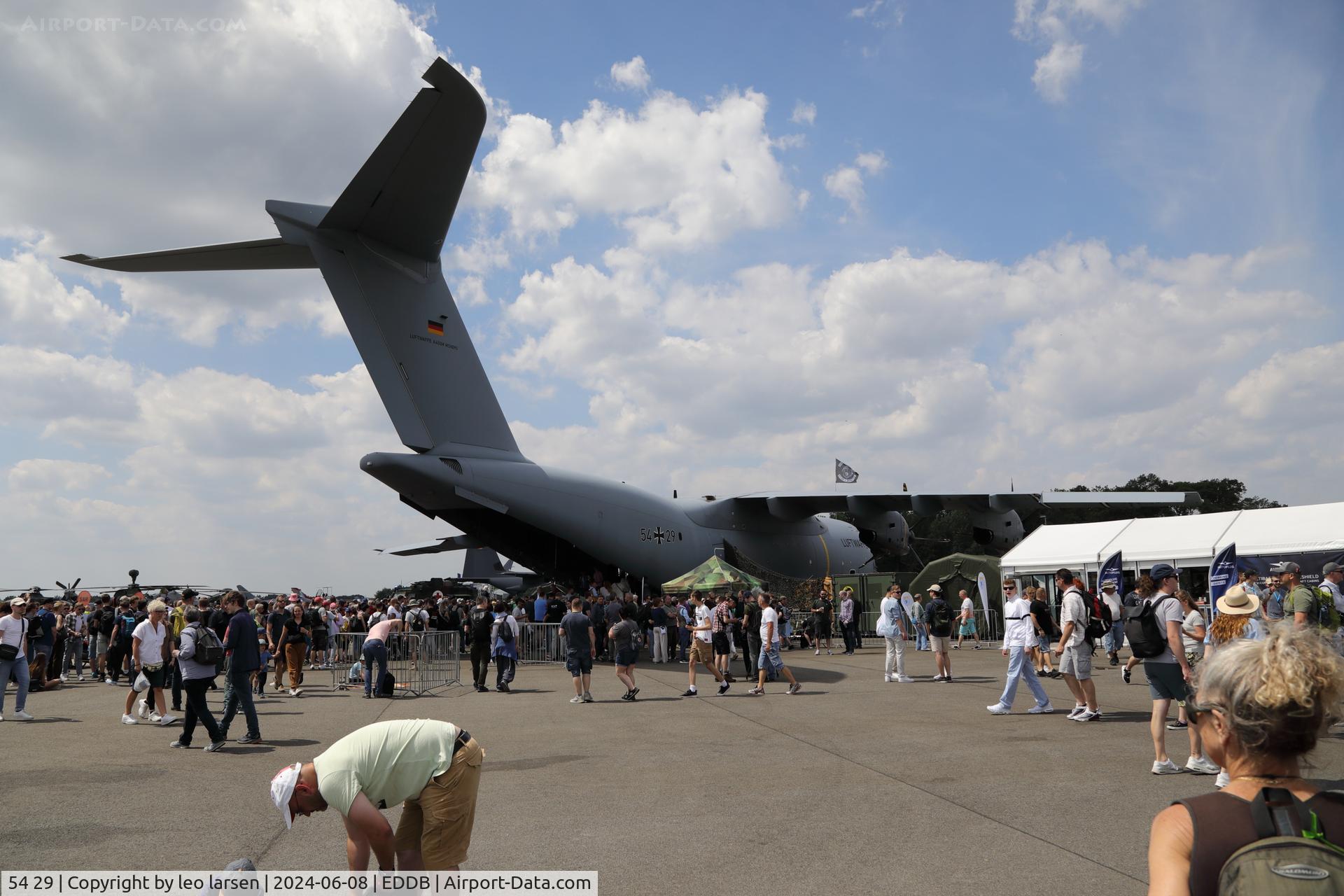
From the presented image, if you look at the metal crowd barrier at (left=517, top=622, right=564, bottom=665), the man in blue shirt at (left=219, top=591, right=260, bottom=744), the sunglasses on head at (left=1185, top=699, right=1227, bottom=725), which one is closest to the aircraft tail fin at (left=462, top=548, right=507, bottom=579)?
the metal crowd barrier at (left=517, top=622, right=564, bottom=665)

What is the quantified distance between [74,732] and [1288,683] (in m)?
12.2

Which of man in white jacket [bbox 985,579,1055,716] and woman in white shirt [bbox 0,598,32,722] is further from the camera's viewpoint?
woman in white shirt [bbox 0,598,32,722]

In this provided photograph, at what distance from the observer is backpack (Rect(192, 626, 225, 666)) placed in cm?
948

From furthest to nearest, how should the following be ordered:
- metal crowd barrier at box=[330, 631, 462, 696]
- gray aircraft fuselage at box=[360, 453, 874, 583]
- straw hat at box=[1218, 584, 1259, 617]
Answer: gray aircraft fuselage at box=[360, 453, 874, 583] < metal crowd barrier at box=[330, 631, 462, 696] < straw hat at box=[1218, 584, 1259, 617]

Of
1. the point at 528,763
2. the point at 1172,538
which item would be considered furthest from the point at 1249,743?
the point at 1172,538

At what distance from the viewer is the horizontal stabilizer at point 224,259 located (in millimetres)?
18656

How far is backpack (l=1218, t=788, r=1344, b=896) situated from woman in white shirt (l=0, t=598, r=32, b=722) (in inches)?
533

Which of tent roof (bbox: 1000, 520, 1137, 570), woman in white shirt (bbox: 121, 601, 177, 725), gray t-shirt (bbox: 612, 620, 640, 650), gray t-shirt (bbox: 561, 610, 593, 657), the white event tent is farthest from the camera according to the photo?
tent roof (bbox: 1000, 520, 1137, 570)

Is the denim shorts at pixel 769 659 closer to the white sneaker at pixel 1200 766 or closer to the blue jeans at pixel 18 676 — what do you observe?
the white sneaker at pixel 1200 766

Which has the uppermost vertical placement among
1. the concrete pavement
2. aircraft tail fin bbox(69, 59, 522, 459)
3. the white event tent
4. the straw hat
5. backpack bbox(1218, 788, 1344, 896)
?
aircraft tail fin bbox(69, 59, 522, 459)

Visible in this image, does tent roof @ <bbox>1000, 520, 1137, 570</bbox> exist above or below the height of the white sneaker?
above

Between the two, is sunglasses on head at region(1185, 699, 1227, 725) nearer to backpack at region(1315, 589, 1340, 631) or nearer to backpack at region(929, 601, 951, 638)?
backpack at region(1315, 589, 1340, 631)

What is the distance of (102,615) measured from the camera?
61.7 feet

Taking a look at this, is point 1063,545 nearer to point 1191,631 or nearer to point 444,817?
Answer: point 1191,631
